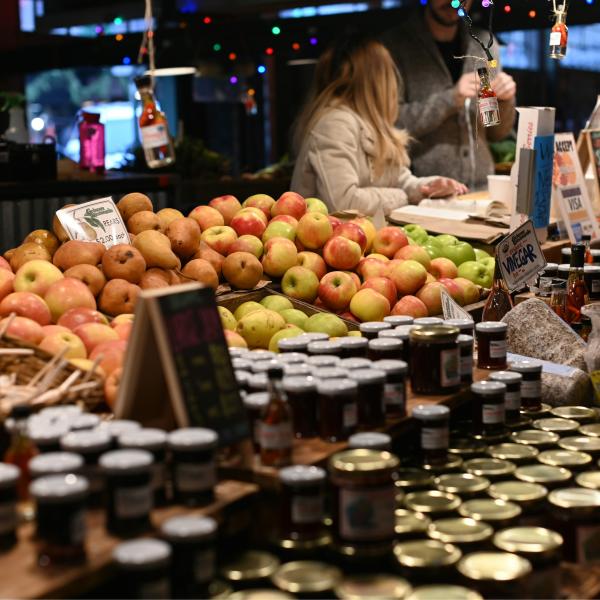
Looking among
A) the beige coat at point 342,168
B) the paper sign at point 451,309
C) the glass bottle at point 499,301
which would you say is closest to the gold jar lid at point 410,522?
the paper sign at point 451,309

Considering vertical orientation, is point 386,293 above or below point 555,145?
below

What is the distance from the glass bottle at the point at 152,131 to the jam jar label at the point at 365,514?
6.38ft

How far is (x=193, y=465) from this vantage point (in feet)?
5.48

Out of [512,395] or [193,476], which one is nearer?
[193,476]

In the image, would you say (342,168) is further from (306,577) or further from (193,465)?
(306,577)

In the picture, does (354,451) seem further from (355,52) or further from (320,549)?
(355,52)

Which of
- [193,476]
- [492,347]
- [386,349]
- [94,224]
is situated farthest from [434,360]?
[94,224]

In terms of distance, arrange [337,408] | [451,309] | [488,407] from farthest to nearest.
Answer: [451,309], [488,407], [337,408]

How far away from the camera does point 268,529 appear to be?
1.78 metres

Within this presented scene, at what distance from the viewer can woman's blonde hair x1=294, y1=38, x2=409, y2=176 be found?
4.92 meters

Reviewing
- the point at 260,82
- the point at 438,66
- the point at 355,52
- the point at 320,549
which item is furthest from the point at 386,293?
the point at 260,82

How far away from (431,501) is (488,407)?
1.47ft

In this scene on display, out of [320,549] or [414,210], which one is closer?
[320,549]

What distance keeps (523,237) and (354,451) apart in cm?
178
